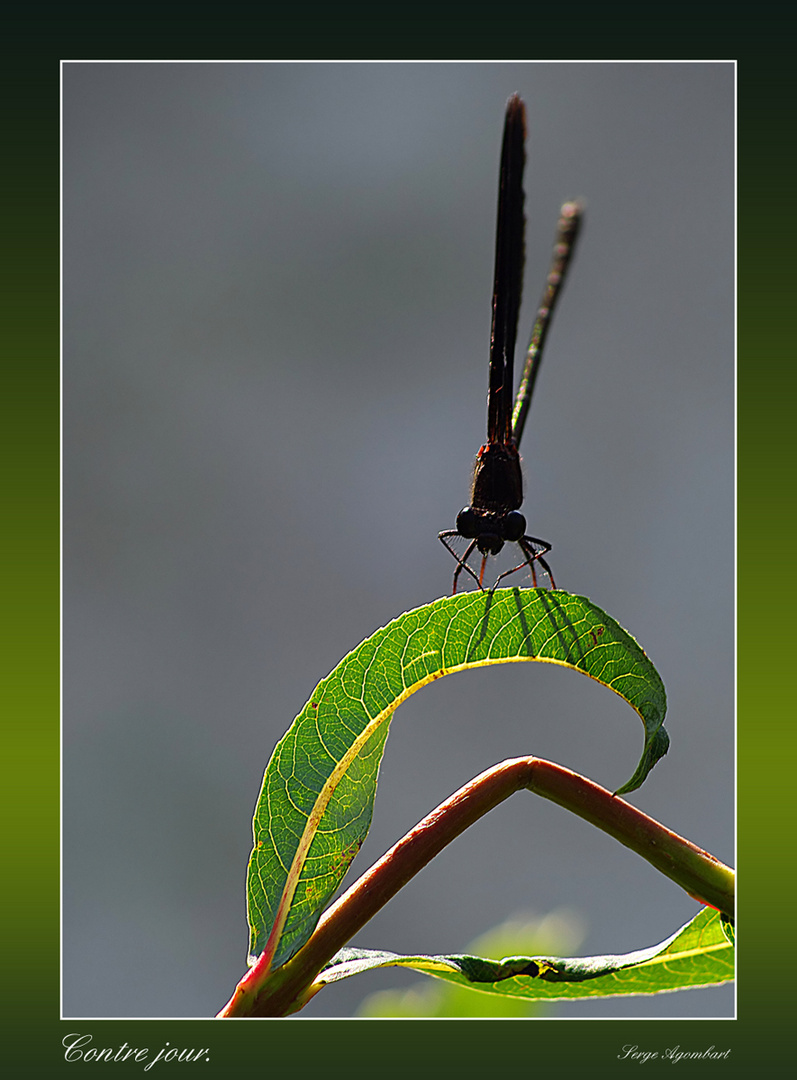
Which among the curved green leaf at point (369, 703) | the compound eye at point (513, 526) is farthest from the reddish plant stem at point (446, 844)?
the compound eye at point (513, 526)

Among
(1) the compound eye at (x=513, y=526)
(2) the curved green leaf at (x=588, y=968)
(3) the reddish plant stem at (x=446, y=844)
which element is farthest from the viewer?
(1) the compound eye at (x=513, y=526)

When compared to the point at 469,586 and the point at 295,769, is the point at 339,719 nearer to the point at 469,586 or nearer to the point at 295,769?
the point at 295,769

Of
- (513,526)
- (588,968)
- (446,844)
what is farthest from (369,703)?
(513,526)

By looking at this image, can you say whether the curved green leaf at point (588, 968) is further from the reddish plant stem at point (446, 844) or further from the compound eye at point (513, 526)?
the compound eye at point (513, 526)

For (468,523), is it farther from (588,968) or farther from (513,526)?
(588,968)

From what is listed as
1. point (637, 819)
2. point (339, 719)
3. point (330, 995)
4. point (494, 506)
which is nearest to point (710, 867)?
point (637, 819)

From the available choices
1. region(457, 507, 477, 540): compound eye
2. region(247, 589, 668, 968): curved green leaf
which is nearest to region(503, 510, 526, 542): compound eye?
region(457, 507, 477, 540): compound eye

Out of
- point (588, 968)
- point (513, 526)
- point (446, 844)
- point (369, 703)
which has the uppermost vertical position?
point (513, 526)
